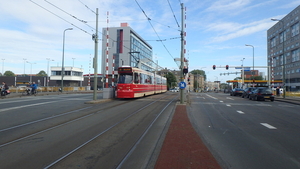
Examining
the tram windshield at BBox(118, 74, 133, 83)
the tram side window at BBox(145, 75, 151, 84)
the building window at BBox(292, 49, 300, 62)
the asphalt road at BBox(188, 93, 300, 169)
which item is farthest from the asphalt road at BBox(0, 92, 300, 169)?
the building window at BBox(292, 49, 300, 62)

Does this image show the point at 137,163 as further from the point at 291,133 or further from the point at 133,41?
the point at 133,41

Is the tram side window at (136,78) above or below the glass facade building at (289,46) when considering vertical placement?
below

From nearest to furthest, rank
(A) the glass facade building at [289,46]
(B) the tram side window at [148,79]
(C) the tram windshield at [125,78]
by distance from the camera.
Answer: (C) the tram windshield at [125,78] → (B) the tram side window at [148,79] → (A) the glass facade building at [289,46]

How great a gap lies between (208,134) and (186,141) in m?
1.42

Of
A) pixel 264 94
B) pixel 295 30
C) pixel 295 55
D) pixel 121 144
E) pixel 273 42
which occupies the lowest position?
pixel 121 144

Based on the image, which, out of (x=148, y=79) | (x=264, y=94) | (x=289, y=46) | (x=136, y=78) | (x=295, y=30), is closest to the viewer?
(x=136, y=78)

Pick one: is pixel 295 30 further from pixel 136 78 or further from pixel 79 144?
pixel 79 144

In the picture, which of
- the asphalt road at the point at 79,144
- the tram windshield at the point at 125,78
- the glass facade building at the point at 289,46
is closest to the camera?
the asphalt road at the point at 79,144

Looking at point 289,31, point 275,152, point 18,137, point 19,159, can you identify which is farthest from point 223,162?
point 289,31

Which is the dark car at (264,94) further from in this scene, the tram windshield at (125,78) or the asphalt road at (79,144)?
the asphalt road at (79,144)

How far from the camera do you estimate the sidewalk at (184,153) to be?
15.6 ft

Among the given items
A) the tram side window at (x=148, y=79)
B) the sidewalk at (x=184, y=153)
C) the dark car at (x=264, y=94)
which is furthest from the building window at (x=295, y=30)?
the sidewalk at (x=184, y=153)

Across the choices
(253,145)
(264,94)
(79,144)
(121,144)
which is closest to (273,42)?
(264,94)

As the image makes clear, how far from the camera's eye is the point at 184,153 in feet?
18.1
